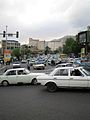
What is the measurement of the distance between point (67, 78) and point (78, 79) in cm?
64

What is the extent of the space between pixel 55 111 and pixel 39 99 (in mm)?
2542

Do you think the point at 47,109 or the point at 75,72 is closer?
the point at 47,109

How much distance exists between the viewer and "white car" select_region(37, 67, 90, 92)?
11594 millimetres

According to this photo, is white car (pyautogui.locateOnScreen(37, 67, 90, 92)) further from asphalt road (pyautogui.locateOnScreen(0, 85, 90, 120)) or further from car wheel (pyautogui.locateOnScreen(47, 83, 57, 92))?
asphalt road (pyautogui.locateOnScreen(0, 85, 90, 120))

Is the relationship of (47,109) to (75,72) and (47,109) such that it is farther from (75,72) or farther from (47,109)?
(75,72)

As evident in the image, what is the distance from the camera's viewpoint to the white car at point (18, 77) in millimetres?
15555

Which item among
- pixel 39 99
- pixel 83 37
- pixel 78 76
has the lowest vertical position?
pixel 39 99

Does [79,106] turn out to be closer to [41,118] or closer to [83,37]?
[41,118]

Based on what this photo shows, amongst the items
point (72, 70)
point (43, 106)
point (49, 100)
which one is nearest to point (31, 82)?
point (72, 70)

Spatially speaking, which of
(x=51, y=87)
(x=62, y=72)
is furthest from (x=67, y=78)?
(x=51, y=87)

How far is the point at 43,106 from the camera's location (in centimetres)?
862

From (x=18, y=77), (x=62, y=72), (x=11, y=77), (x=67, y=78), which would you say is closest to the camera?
(x=67, y=78)

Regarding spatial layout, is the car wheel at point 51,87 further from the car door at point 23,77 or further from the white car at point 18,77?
the car door at point 23,77

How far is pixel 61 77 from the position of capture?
12.0m
